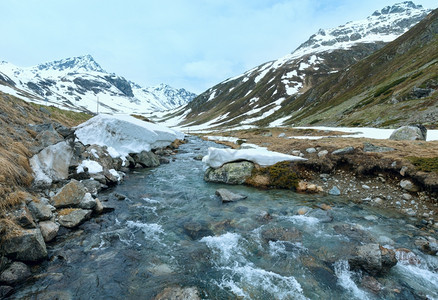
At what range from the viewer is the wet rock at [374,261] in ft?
21.9

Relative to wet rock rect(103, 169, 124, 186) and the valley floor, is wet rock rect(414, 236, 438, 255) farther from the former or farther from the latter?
wet rock rect(103, 169, 124, 186)

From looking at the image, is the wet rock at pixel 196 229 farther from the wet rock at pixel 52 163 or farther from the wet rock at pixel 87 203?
the wet rock at pixel 52 163

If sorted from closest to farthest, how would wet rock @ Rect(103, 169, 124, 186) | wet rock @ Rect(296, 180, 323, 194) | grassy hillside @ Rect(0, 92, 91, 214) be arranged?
grassy hillside @ Rect(0, 92, 91, 214), wet rock @ Rect(296, 180, 323, 194), wet rock @ Rect(103, 169, 124, 186)

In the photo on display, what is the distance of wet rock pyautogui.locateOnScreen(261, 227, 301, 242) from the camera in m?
8.66

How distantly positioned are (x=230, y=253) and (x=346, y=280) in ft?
12.2

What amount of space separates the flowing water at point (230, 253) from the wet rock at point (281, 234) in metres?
0.04

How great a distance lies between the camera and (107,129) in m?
21.2

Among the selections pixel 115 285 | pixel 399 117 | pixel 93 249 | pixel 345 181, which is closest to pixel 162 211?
pixel 93 249

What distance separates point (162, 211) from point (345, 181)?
11.3 meters

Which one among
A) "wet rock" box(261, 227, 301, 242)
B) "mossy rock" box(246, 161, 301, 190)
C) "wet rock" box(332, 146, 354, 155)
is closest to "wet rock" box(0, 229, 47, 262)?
"wet rock" box(261, 227, 301, 242)

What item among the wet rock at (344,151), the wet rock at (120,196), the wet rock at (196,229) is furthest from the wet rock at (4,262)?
the wet rock at (344,151)

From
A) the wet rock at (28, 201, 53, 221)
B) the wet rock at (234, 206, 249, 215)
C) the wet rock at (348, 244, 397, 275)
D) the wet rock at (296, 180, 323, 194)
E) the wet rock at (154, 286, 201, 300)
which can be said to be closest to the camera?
the wet rock at (154, 286, 201, 300)

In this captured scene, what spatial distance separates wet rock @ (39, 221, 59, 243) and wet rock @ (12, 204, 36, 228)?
0.66m

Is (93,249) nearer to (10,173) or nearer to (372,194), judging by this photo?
(10,173)
